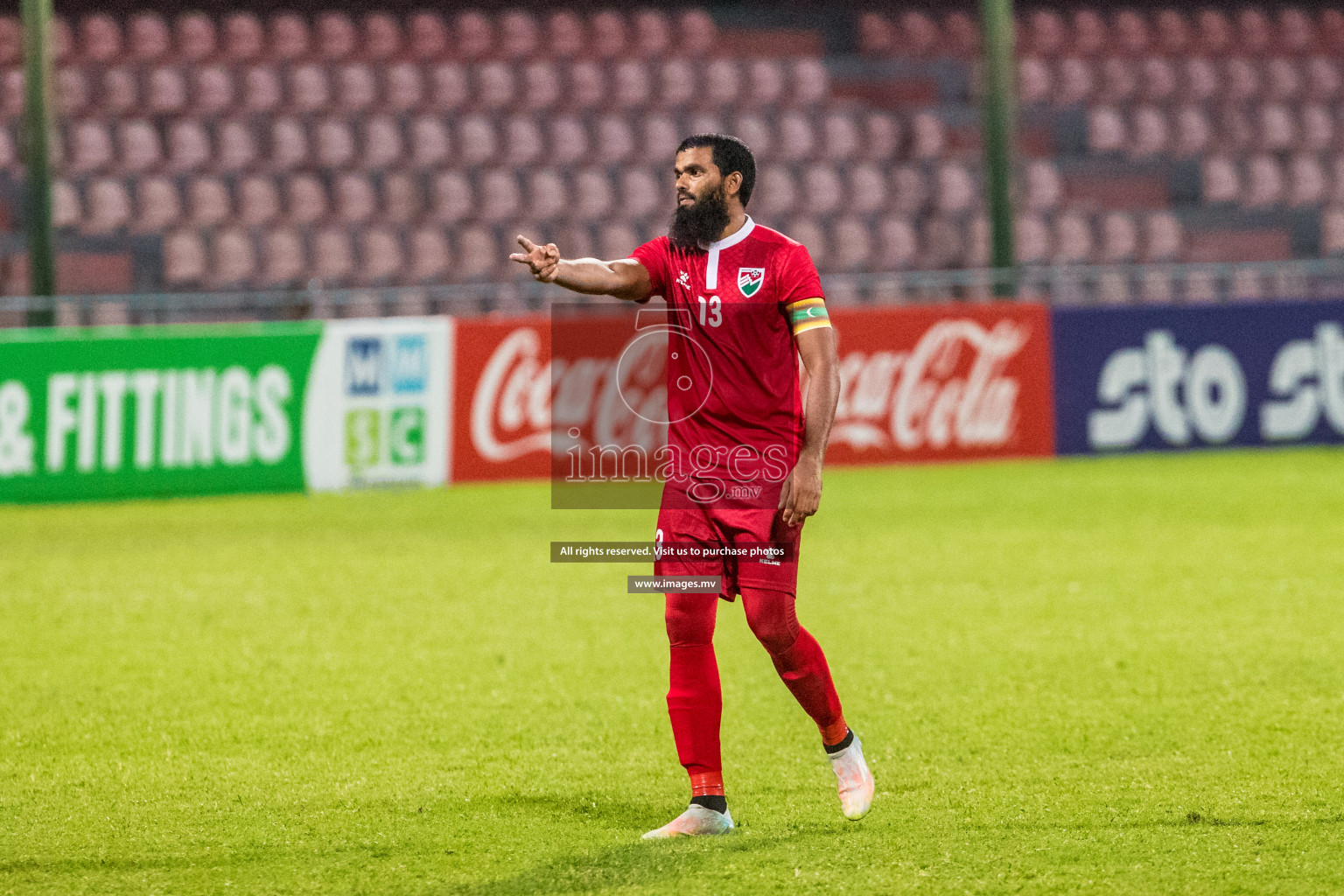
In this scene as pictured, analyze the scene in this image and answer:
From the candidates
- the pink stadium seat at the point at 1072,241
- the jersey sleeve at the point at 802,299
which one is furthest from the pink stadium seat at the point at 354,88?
the jersey sleeve at the point at 802,299

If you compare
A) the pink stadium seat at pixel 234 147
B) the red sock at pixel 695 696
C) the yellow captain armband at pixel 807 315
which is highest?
the pink stadium seat at pixel 234 147

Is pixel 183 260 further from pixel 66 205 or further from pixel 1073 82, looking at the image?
pixel 1073 82

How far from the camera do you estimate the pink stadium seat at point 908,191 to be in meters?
20.0

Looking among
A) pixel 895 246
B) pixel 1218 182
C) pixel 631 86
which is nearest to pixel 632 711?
pixel 895 246

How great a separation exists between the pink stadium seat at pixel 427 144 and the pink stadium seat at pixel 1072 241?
7.20m

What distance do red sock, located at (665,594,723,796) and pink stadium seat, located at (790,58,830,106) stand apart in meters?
16.8

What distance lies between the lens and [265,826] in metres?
4.82

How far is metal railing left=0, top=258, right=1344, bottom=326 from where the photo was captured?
548 inches

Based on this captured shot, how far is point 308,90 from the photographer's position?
766 inches

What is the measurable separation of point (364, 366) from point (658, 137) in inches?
303

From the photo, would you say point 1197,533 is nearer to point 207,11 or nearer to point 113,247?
point 113,247

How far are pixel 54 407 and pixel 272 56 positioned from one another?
8486 millimetres

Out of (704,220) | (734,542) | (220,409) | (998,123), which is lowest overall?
(734,542)

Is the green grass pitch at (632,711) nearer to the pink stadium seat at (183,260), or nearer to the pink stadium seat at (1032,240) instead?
the pink stadium seat at (183,260)
